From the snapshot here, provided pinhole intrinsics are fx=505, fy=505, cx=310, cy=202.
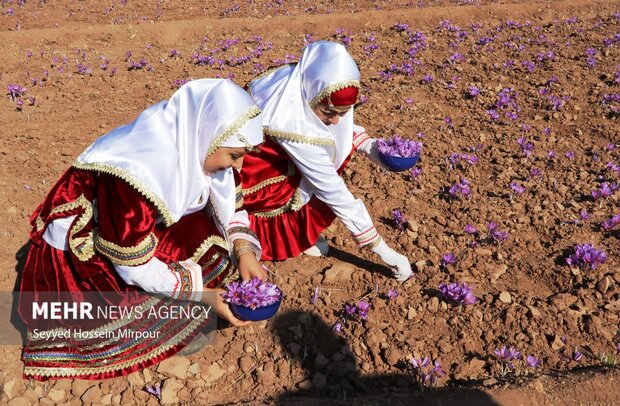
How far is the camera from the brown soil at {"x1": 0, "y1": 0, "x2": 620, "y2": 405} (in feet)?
10.3

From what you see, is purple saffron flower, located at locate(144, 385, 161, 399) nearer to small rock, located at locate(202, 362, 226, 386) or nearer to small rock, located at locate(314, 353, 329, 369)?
small rock, located at locate(202, 362, 226, 386)

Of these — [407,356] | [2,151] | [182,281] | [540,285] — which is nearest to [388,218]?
[540,285]

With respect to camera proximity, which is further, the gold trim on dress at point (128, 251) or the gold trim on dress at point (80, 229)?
the gold trim on dress at point (80, 229)

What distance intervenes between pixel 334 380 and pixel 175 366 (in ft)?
3.33

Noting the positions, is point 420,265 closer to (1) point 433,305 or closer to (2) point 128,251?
(1) point 433,305

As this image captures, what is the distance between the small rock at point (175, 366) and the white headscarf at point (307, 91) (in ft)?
5.28

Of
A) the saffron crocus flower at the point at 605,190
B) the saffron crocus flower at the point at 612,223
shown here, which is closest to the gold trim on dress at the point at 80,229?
the saffron crocus flower at the point at 612,223

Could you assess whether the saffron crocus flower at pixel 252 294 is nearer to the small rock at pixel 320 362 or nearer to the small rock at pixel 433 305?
the small rock at pixel 320 362

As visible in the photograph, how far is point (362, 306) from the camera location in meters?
3.48

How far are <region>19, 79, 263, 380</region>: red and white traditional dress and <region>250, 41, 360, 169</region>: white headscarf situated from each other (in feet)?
1.87

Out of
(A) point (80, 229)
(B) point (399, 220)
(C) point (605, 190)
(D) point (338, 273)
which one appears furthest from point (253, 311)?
(C) point (605, 190)

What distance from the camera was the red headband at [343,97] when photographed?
10.9ft

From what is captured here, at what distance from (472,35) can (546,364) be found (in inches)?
299

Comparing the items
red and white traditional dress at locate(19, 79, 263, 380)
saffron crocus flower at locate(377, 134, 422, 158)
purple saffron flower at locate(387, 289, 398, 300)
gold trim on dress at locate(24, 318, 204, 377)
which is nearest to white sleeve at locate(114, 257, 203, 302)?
red and white traditional dress at locate(19, 79, 263, 380)
